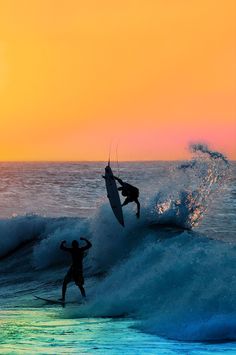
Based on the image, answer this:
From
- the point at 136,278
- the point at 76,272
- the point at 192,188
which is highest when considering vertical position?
the point at 192,188

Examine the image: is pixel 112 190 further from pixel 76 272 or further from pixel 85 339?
pixel 85 339

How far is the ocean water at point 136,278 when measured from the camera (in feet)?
33.5

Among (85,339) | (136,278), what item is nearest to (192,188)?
(136,278)

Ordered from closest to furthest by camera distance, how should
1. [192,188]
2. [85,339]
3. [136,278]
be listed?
[85,339] → [136,278] → [192,188]

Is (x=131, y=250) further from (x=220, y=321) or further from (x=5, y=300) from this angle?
(x=220, y=321)

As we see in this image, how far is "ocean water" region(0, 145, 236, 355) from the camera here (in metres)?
10.2

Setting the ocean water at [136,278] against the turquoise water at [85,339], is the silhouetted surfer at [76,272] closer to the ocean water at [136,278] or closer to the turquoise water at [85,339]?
the ocean water at [136,278]

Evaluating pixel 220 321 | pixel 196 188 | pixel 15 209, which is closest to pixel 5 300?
pixel 220 321

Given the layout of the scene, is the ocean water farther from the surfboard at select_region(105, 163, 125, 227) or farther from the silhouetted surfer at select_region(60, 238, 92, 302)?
the surfboard at select_region(105, 163, 125, 227)

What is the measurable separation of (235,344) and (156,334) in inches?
62.3

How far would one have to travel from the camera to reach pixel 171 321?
11359 millimetres

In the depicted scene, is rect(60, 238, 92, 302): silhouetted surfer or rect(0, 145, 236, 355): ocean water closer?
rect(0, 145, 236, 355): ocean water

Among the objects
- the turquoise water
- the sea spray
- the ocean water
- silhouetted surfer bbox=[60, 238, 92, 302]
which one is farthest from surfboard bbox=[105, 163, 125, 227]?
the turquoise water

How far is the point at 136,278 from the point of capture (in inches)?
612
